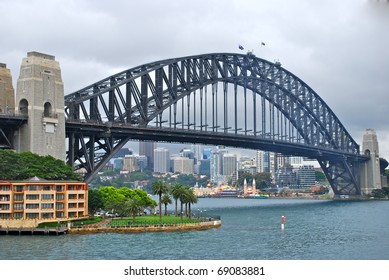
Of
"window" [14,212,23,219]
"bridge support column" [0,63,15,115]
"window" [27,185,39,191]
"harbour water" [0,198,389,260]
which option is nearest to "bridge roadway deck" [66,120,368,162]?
"bridge support column" [0,63,15,115]

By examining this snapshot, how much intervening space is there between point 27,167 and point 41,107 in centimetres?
1011

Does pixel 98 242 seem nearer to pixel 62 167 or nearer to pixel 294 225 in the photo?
pixel 62 167

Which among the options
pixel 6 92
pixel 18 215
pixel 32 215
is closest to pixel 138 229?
pixel 32 215

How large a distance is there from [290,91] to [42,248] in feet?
402

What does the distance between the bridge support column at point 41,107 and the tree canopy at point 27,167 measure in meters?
3.05

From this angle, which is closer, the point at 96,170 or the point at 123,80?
the point at 96,170

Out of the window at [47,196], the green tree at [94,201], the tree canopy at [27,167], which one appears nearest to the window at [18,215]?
the window at [47,196]

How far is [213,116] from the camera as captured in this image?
140 m

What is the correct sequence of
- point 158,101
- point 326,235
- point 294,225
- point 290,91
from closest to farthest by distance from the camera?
point 326,235
point 294,225
point 158,101
point 290,91

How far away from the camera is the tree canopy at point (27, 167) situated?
266 ft

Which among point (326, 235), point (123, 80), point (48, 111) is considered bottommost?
point (326, 235)

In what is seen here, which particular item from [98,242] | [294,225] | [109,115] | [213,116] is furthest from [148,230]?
[213,116]

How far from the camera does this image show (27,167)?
8175 centimetres

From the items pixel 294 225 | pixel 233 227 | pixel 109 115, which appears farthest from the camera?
pixel 109 115
